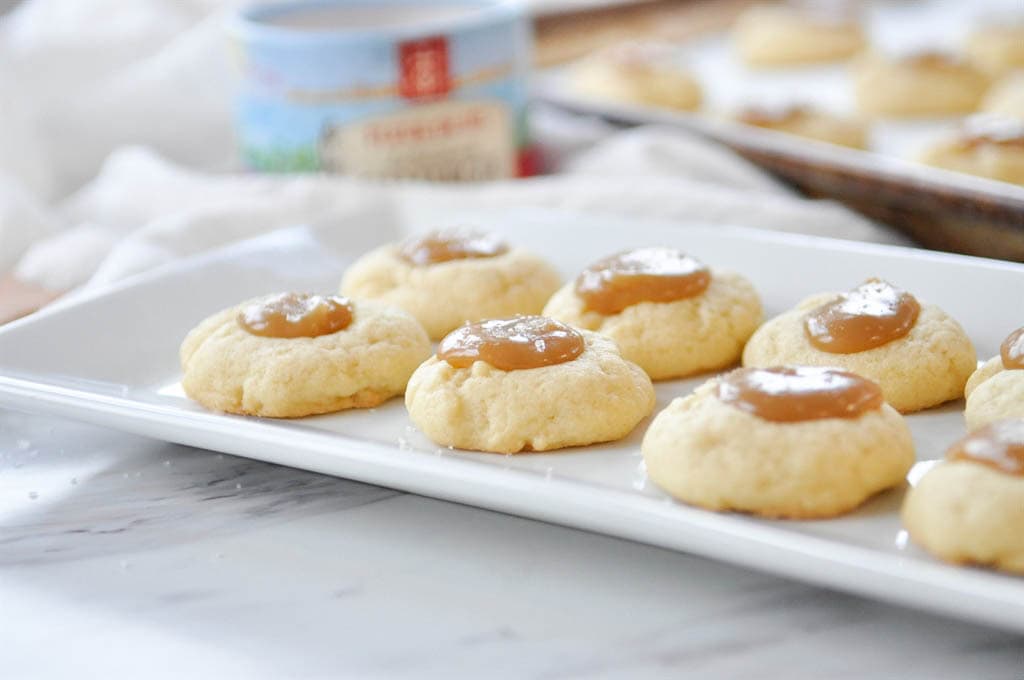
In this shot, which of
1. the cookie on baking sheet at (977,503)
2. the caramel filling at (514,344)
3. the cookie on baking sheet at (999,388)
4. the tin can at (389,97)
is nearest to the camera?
the cookie on baking sheet at (977,503)

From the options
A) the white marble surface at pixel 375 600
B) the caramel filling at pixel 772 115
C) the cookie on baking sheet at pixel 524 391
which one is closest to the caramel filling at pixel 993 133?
the caramel filling at pixel 772 115

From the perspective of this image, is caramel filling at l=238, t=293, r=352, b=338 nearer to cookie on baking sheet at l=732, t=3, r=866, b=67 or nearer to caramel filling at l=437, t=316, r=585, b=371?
caramel filling at l=437, t=316, r=585, b=371

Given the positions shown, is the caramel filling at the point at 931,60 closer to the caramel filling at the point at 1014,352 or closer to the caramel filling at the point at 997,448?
the caramel filling at the point at 1014,352

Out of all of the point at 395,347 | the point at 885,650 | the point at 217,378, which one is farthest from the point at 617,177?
the point at 885,650

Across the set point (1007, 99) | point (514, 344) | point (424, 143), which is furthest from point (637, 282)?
point (1007, 99)

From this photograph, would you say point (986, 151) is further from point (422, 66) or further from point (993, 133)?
point (422, 66)
